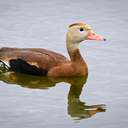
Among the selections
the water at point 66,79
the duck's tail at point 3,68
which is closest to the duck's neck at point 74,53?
the water at point 66,79

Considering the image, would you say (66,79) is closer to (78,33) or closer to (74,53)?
(74,53)

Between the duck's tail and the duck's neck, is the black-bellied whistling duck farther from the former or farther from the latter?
the duck's tail

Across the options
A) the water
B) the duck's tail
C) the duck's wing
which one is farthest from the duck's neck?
the duck's tail

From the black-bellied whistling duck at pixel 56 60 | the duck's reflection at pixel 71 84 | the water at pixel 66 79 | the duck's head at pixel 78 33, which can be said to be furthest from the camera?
the duck's head at pixel 78 33

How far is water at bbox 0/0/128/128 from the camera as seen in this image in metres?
9.36

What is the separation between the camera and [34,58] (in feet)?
38.4

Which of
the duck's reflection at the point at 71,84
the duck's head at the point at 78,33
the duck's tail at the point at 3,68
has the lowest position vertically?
the duck's reflection at the point at 71,84

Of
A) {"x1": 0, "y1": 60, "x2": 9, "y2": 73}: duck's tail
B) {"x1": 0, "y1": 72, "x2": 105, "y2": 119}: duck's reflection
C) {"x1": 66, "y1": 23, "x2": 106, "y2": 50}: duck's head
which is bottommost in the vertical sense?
{"x1": 0, "y1": 72, "x2": 105, "y2": 119}: duck's reflection

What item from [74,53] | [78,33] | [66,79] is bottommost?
[66,79]

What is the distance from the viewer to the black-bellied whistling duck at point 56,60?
1166cm

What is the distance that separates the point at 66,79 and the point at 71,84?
0.30 metres

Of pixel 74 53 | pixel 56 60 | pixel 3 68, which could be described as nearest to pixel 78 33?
pixel 74 53

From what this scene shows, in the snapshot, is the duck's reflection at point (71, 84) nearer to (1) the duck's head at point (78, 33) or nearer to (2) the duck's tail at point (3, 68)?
(2) the duck's tail at point (3, 68)

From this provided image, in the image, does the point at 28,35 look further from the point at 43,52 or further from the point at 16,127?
the point at 16,127
